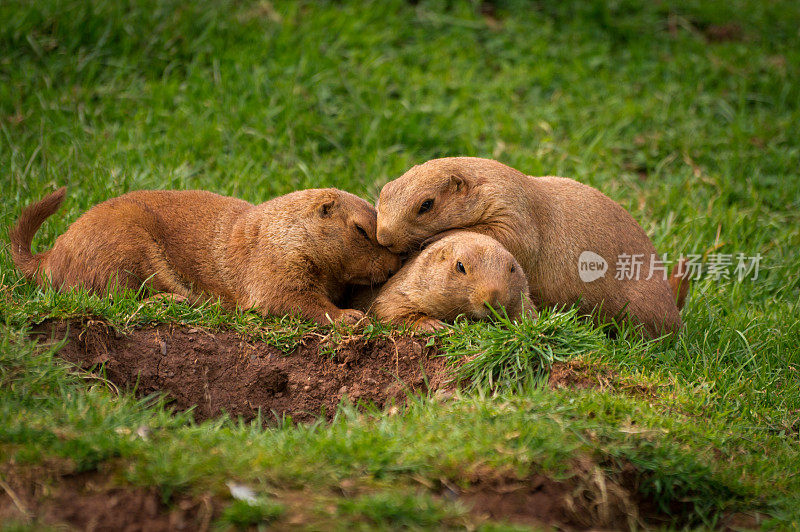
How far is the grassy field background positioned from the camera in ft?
11.7

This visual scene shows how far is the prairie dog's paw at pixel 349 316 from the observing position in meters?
5.00

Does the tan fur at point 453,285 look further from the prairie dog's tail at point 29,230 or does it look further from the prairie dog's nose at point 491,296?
the prairie dog's tail at point 29,230

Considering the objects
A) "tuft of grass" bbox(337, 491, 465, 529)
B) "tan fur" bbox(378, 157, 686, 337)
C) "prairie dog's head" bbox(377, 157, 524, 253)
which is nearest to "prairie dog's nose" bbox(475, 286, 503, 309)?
"tan fur" bbox(378, 157, 686, 337)

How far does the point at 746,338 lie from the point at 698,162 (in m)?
3.27

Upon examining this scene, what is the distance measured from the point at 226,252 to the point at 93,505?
8.08 ft

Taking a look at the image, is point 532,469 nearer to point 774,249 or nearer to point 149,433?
point 149,433

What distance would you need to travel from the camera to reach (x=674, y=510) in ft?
12.2

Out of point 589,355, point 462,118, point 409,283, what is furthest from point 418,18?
point 589,355

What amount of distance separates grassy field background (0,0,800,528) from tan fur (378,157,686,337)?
1.46ft

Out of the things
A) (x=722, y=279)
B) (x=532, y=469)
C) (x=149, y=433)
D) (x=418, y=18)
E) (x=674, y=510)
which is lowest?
(x=722, y=279)

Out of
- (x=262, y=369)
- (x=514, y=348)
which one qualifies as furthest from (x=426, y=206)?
(x=262, y=369)

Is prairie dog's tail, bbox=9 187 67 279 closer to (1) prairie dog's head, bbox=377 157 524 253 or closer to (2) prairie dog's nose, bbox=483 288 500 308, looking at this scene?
(1) prairie dog's head, bbox=377 157 524 253

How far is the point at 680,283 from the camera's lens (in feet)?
19.9

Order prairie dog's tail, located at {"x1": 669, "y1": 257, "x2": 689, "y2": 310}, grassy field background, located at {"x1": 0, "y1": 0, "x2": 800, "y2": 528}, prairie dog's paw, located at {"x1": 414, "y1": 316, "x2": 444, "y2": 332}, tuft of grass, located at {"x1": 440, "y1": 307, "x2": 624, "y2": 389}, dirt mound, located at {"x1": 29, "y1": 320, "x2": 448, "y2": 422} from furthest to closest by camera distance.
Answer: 1. prairie dog's tail, located at {"x1": 669, "y1": 257, "x2": 689, "y2": 310}
2. prairie dog's paw, located at {"x1": 414, "y1": 316, "x2": 444, "y2": 332}
3. dirt mound, located at {"x1": 29, "y1": 320, "x2": 448, "y2": 422}
4. tuft of grass, located at {"x1": 440, "y1": 307, "x2": 624, "y2": 389}
5. grassy field background, located at {"x1": 0, "y1": 0, "x2": 800, "y2": 528}
